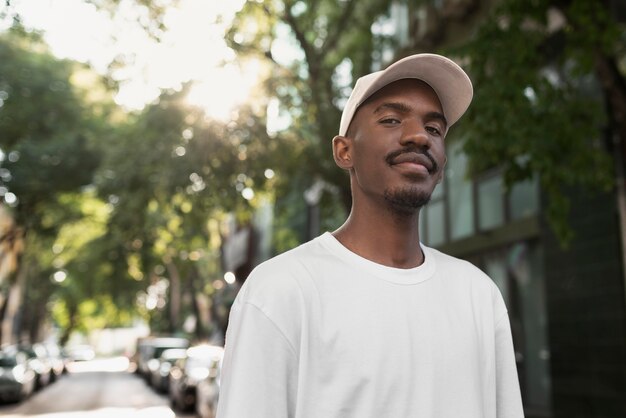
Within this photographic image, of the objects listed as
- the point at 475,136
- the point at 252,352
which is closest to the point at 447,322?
the point at 252,352

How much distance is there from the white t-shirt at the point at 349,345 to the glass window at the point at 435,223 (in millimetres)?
15933

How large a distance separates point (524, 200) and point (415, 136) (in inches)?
503

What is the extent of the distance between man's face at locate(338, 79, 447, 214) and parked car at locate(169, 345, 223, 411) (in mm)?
15414

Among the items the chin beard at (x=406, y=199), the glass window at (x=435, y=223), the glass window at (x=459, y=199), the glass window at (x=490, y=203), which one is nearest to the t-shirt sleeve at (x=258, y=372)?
the chin beard at (x=406, y=199)

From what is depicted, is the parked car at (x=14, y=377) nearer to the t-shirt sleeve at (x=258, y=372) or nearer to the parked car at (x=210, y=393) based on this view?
the parked car at (x=210, y=393)

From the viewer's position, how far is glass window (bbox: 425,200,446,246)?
699 inches

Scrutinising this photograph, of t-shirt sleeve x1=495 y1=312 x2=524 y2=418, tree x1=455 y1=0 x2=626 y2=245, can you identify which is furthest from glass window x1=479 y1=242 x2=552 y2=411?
t-shirt sleeve x1=495 y1=312 x2=524 y2=418

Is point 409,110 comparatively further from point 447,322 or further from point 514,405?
point 514,405

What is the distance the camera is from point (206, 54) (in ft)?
45.6

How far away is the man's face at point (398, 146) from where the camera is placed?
76.1 inches

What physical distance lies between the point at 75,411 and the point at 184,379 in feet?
9.18

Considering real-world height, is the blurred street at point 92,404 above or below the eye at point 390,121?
below

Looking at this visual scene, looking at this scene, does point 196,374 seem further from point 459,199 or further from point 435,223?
point 459,199

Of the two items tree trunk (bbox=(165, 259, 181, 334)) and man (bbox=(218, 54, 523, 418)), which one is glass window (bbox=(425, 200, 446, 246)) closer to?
man (bbox=(218, 54, 523, 418))
